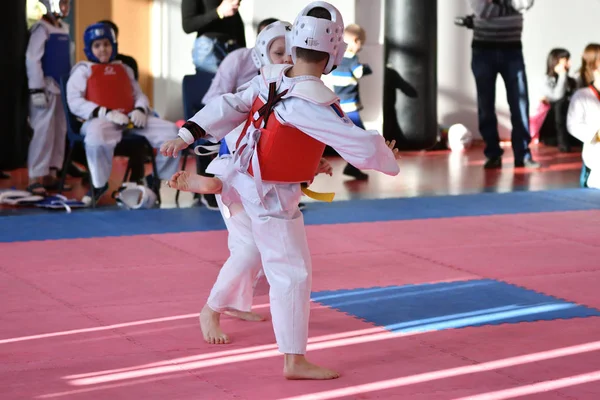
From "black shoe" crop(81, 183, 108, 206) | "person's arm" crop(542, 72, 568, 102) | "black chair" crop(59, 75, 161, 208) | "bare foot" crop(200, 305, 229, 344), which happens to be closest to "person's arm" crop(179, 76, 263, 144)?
"bare foot" crop(200, 305, 229, 344)

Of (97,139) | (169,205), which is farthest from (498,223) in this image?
(97,139)

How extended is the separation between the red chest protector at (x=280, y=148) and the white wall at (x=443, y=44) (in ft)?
25.3

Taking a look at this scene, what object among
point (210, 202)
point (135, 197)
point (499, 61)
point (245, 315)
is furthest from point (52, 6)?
point (245, 315)

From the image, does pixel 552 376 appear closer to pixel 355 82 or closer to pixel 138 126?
pixel 138 126

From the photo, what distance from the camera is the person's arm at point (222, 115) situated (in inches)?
144

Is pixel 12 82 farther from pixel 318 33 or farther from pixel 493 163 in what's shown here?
pixel 318 33

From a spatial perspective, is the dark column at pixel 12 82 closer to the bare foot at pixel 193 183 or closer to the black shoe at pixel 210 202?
the black shoe at pixel 210 202

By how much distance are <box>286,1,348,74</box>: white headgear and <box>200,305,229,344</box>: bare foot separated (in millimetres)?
1100

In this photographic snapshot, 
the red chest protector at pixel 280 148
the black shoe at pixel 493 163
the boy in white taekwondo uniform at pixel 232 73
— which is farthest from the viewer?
the black shoe at pixel 493 163

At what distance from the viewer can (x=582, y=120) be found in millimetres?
8328

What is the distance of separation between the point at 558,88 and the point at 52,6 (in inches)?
246

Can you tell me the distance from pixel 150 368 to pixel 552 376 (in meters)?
1.39

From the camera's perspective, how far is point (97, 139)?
6988 mm

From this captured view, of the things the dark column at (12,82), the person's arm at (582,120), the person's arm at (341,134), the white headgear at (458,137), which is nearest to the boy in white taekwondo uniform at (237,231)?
the person's arm at (341,134)
